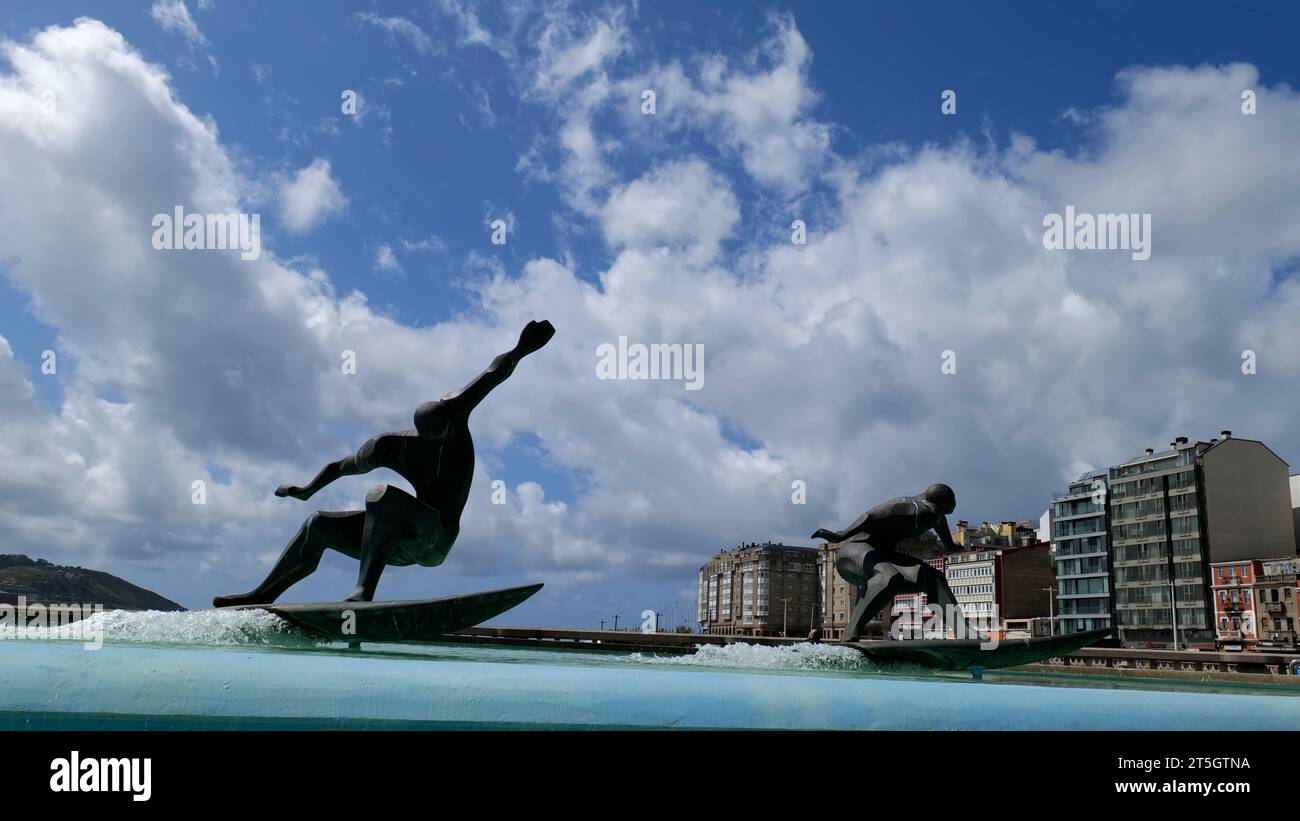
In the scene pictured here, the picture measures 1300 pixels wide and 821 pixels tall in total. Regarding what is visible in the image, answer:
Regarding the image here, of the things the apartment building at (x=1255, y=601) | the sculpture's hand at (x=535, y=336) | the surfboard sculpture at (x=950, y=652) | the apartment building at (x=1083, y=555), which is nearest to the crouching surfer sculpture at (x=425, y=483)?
the sculpture's hand at (x=535, y=336)

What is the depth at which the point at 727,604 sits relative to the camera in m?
150

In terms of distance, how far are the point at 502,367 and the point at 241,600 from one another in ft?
12.2

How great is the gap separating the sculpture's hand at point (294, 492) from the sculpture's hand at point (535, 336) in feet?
10.7

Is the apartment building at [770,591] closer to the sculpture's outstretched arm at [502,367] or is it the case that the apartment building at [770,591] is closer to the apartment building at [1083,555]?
the apartment building at [1083,555]

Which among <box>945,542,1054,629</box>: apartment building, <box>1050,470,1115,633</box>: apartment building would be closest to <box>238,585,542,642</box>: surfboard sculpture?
<box>1050,470,1115,633</box>: apartment building

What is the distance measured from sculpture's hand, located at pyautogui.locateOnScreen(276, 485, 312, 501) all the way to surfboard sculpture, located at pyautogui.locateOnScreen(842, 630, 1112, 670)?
650 cm

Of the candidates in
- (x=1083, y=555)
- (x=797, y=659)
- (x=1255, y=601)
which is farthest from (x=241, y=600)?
(x=1083, y=555)

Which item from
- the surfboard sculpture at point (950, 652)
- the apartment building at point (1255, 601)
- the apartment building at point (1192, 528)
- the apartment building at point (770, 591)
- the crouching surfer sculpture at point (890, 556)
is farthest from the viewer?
the apartment building at point (770, 591)

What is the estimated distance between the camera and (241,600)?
1038cm

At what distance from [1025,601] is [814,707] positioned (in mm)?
94258

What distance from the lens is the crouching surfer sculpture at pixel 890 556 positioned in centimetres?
1204

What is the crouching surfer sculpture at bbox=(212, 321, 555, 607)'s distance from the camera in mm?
10359
